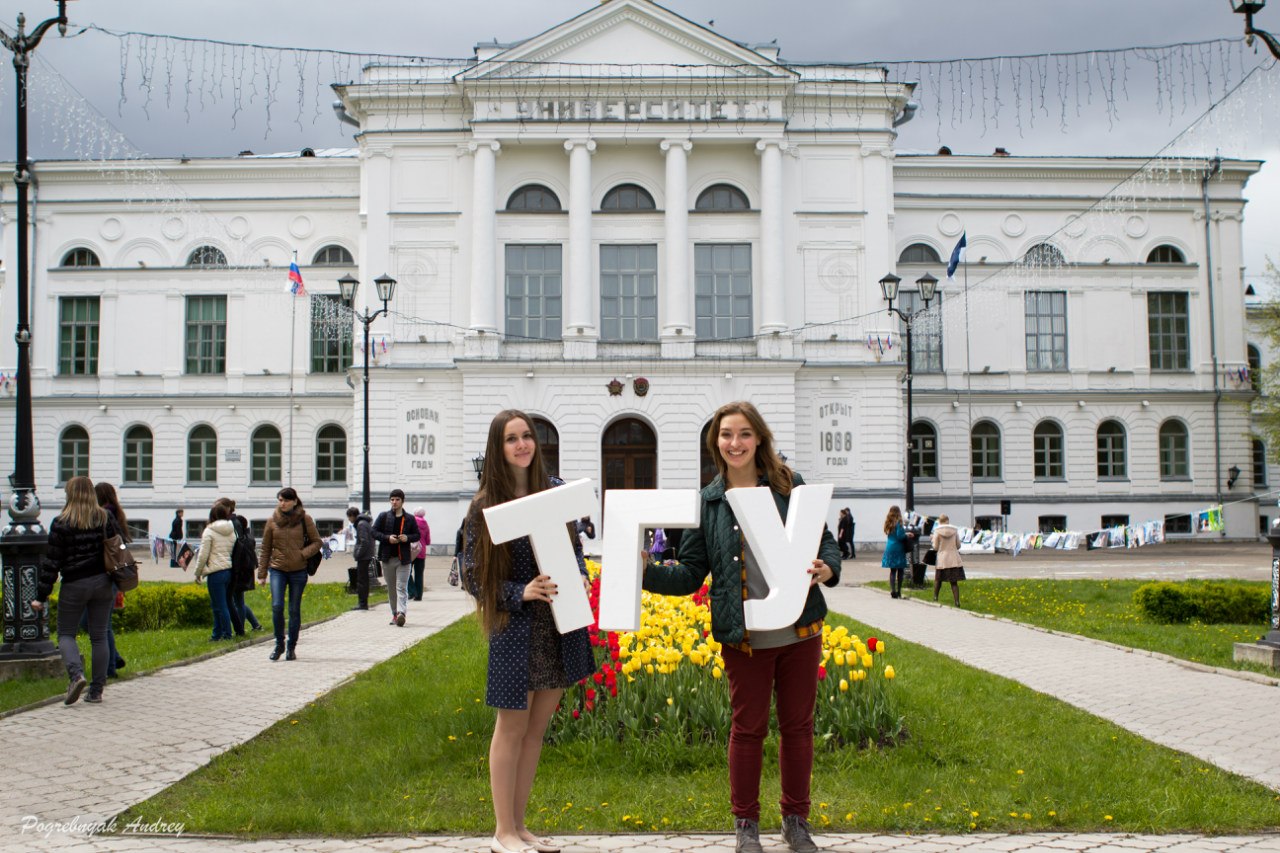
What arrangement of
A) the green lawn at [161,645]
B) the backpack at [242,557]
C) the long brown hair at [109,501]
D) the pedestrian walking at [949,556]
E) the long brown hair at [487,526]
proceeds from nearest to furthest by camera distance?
1. the long brown hair at [487,526]
2. the green lawn at [161,645]
3. the long brown hair at [109,501]
4. the backpack at [242,557]
5. the pedestrian walking at [949,556]

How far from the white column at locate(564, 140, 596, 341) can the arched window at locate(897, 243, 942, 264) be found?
13.3 metres

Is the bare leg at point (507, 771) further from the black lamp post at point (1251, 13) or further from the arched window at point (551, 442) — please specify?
the arched window at point (551, 442)

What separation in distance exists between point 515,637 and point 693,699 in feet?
8.92

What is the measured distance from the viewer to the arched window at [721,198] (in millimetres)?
40250

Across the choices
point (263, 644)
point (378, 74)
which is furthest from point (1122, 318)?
point (263, 644)

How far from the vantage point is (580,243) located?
127 feet

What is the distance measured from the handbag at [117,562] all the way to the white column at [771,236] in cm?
2980

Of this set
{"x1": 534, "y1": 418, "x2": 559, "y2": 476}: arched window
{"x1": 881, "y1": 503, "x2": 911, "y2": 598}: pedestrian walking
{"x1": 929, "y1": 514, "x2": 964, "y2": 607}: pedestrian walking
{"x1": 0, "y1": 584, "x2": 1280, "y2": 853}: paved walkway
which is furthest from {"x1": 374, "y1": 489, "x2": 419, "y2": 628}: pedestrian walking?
{"x1": 534, "y1": 418, "x2": 559, "y2": 476}: arched window

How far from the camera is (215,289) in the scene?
4397 centimetres

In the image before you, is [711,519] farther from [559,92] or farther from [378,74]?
[378,74]

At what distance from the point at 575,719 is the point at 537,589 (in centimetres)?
287

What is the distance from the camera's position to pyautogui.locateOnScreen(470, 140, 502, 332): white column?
3856cm

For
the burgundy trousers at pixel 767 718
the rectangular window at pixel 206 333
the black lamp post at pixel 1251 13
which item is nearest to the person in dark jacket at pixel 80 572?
the burgundy trousers at pixel 767 718

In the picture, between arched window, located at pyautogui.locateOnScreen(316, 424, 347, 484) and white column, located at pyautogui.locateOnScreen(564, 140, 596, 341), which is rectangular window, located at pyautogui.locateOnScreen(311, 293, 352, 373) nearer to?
arched window, located at pyautogui.locateOnScreen(316, 424, 347, 484)
